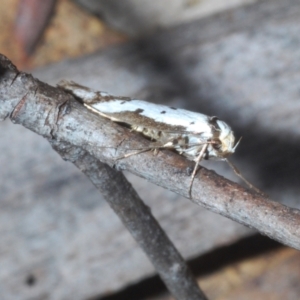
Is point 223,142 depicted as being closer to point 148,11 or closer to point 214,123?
point 214,123

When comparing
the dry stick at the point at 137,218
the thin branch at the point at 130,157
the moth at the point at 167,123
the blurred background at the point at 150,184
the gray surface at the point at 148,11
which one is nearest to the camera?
the thin branch at the point at 130,157

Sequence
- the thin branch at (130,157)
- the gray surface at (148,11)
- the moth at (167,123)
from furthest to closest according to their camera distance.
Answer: the gray surface at (148,11) < the moth at (167,123) < the thin branch at (130,157)

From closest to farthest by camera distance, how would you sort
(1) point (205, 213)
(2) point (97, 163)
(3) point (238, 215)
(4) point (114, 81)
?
(3) point (238, 215) < (2) point (97, 163) < (4) point (114, 81) < (1) point (205, 213)

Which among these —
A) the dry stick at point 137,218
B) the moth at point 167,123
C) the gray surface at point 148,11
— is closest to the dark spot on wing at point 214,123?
the moth at point 167,123

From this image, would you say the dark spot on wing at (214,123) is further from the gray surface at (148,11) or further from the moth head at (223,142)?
the gray surface at (148,11)

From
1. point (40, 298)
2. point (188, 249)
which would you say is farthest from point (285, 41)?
point (40, 298)

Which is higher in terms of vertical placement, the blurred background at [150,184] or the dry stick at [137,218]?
the blurred background at [150,184]

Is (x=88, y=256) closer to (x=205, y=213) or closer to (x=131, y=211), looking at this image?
(x=205, y=213)

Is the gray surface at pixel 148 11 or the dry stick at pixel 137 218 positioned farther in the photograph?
the gray surface at pixel 148 11
